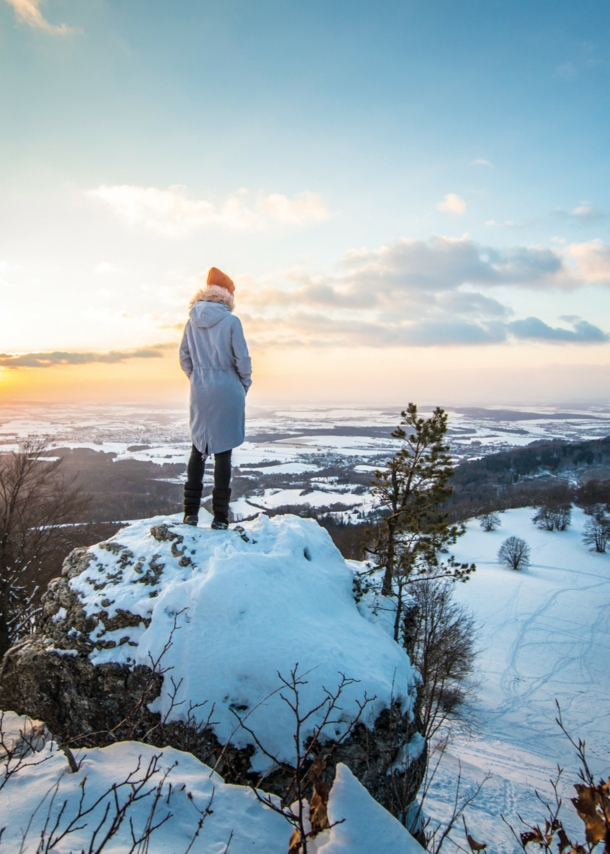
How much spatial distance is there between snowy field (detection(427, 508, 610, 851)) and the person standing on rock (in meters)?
13.1

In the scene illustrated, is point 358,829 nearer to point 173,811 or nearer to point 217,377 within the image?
point 173,811

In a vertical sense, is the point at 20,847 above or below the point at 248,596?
above

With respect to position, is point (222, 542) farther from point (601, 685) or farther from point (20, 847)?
point (601, 685)

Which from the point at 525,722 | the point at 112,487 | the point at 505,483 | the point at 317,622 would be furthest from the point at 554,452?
the point at 317,622

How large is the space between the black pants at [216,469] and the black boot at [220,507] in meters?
0.11

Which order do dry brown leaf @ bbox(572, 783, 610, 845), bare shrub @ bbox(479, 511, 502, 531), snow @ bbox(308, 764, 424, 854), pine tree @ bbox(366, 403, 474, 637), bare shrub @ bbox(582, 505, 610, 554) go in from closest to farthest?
dry brown leaf @ bbox(572, 783, 610, 845) → snow @ bbox(308, 764, 424, 854) → pine tree @ bbox(366, 403, 474, 637) → bare shrub @ bbox(582, 505, 610, 554) → bare shrub @ bbox(479, 511, 502, 531)

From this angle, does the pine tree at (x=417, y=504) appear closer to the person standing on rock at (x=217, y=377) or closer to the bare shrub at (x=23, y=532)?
the person standing on rock at (x=217, y=377)

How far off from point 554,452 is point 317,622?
132 m

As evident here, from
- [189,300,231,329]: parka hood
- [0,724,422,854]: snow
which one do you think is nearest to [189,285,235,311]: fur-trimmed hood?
[189,300,231,329]: parka hood

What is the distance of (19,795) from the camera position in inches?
91.4

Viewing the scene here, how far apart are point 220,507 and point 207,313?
9.86ft

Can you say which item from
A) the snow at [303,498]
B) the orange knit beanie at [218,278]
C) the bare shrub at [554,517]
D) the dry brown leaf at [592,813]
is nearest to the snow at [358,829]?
the dry brown leaf at [592,813]

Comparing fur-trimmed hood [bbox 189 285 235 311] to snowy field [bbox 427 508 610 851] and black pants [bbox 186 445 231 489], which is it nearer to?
black pants [bbox 186 445 231 489]

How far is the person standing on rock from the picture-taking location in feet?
20.1
